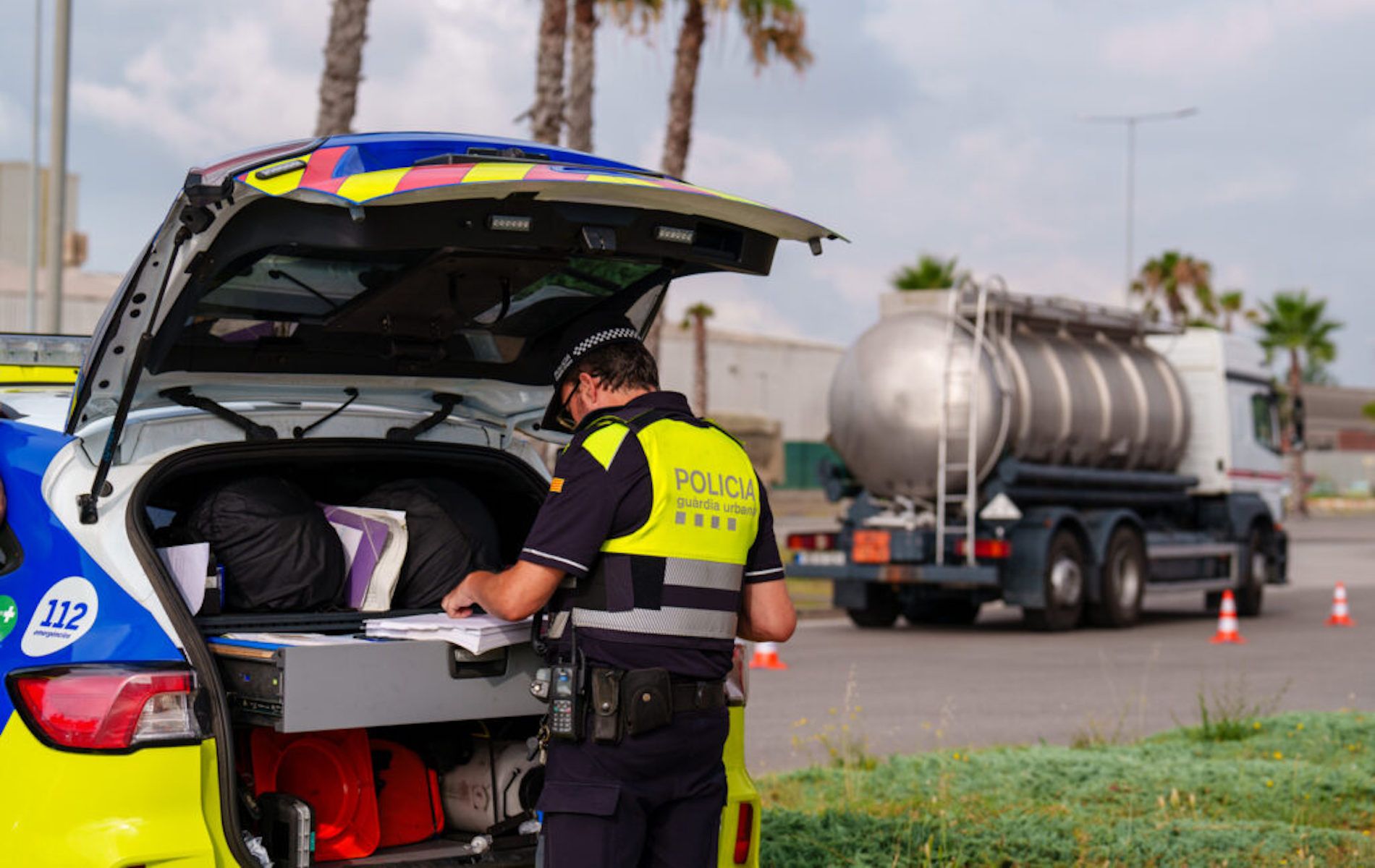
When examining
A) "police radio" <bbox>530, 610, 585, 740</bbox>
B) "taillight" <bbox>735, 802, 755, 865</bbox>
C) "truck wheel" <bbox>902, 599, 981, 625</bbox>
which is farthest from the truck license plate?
"police radio" <bbox>530, 610, 585, 740</bbox>

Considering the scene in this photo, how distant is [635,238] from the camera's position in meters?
3.86

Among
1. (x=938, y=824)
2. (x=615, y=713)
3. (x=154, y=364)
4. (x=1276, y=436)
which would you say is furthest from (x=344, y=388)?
(x=1276, y=436)

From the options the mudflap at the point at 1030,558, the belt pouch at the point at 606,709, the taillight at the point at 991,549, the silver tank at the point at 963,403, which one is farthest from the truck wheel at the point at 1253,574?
the belt pouch at the point at 606,709

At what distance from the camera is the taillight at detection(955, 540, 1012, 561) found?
1628cm

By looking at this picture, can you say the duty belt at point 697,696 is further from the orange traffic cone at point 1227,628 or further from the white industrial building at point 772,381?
the white industrial building at point 772,381

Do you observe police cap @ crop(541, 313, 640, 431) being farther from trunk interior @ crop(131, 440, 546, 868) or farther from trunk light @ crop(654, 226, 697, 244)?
trunk interior @ crop(131, 440, 546, 868)

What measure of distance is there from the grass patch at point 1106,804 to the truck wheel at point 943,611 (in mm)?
9027

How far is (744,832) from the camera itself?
4.23 meters

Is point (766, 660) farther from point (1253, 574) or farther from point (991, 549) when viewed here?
point (1253, 574)

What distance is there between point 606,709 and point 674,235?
41.7 inches

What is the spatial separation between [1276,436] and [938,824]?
641 inches

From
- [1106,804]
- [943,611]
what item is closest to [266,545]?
[1106,804]

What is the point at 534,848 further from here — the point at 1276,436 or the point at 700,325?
the point at 700,325

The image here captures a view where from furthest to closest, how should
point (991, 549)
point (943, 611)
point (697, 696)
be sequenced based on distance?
point (943, 611), point (991, 549), point (697, 696)
